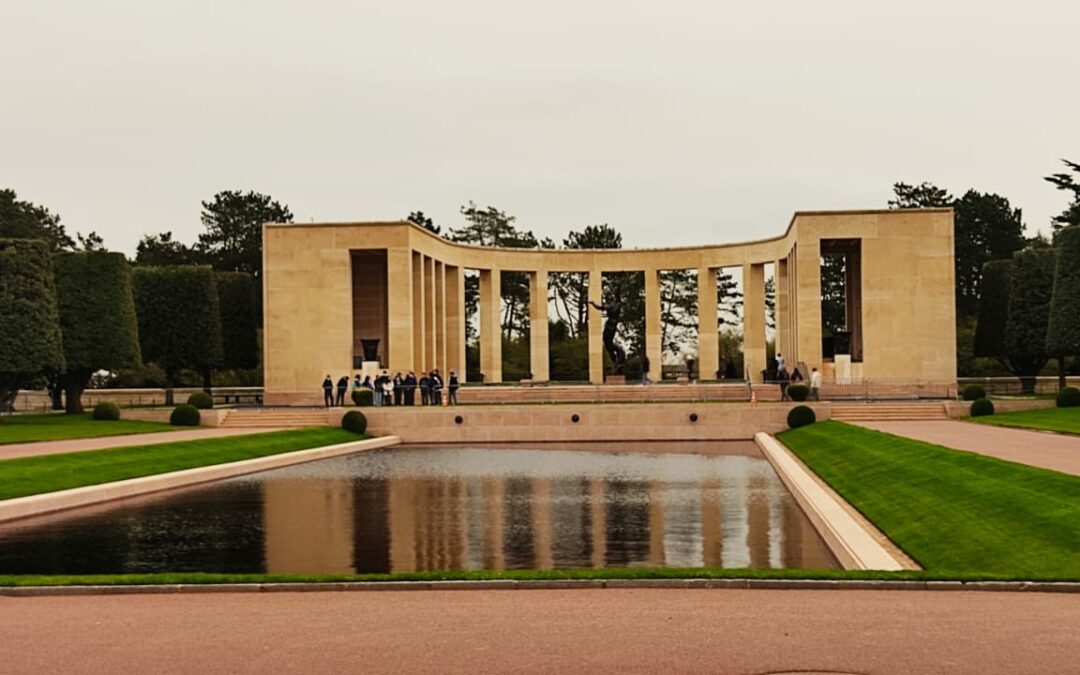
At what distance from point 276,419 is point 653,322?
24715 millimetres

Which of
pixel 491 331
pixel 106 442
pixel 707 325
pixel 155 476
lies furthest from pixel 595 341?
pixel 155 476

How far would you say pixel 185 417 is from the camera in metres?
40.3

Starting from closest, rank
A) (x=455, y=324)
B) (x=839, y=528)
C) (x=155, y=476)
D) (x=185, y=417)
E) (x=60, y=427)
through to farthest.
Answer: (x=839, y=528) → (x=155, y=476) → (x=60, y=427) → (x=185, y=417) → (x=455, y=324)

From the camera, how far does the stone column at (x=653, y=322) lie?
59.7 m

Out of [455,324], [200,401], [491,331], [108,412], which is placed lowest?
[108,412]

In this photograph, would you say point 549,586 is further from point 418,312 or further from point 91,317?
point 418,312

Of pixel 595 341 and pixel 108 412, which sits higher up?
pixel 595 341

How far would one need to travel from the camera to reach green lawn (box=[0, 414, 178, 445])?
107ft

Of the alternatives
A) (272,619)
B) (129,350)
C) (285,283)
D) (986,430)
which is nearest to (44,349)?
(129,350)

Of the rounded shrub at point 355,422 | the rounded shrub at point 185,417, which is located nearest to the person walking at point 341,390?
the rounded shrub at point 355,422

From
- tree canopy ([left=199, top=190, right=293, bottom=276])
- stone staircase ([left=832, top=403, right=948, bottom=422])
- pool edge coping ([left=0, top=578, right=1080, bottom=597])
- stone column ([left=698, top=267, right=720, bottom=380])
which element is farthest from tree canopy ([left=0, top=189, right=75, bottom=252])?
pool edge coping ([left=0, top=578, right=1080, bottom=597])

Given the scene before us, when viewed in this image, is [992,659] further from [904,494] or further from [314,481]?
[314,481]

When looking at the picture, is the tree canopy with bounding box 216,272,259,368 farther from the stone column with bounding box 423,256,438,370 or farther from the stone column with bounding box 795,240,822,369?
the stone column with bounding box 795,240,822,369

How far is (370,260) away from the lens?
57875mm
